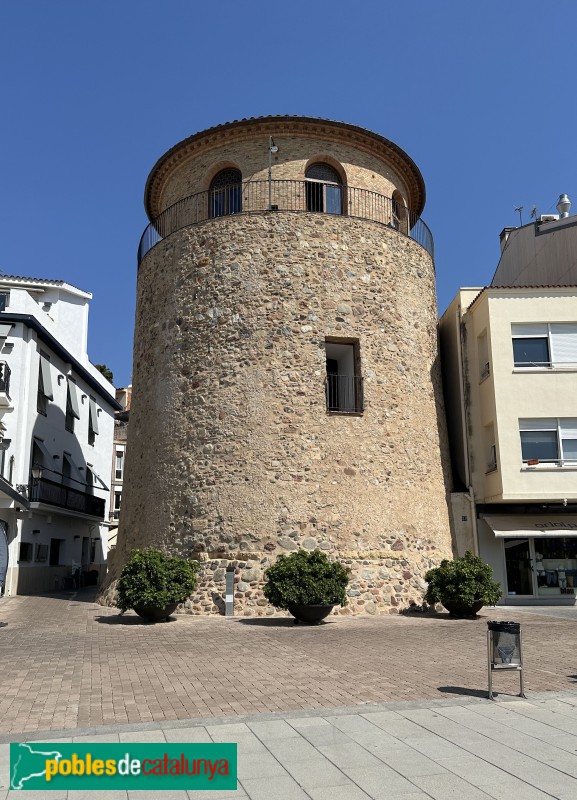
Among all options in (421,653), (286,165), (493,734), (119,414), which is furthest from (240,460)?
(119,414)

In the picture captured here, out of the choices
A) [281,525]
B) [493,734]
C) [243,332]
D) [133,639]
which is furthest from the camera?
[243,332]

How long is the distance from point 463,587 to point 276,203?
1102 centimetres

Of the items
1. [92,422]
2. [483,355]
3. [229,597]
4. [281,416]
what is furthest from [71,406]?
[483,355]

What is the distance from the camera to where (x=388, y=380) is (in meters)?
18.2

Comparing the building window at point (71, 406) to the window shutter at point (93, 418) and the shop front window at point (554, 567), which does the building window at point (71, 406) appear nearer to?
the window shutter at point (93, 418)

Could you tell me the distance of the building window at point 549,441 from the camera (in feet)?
61.6

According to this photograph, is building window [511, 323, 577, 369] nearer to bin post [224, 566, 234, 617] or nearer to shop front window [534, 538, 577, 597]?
shop front window [534, 538, 577, 597]

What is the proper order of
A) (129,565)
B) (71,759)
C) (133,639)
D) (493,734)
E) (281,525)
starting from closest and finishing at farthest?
(71,759) < (493,734) < (133,639) < (129,565) < (281,525)

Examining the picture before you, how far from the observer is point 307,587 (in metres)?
14.1

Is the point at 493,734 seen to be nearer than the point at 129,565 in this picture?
Yes

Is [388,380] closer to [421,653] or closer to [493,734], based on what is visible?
[421,653]

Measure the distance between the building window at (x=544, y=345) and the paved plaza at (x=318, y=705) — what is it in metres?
8.61

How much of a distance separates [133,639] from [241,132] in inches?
545

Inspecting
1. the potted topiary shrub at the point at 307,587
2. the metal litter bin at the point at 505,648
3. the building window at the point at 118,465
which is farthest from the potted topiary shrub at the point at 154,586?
the building window at the point at 118,465
